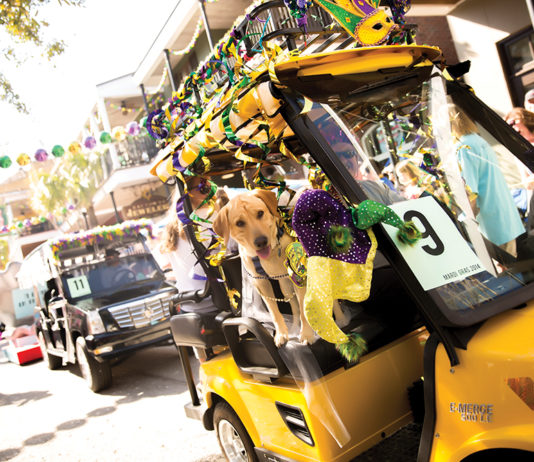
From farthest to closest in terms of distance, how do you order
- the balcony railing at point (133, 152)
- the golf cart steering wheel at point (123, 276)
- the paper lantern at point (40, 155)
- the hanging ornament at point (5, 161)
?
the balcony railing at point (133, 152) < the paper lantern at point (40, 155) < the hanging ornament at point (5, 161) < the golf cart steering wheel at point (123, 276)

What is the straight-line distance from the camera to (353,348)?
8.16ft

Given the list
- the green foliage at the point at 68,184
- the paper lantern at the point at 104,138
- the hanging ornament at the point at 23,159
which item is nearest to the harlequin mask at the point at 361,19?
the hanging ornament at the point at 23,159

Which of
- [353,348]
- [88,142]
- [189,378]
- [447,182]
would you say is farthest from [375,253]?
[88,142]

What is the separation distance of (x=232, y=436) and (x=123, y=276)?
20.2 ft

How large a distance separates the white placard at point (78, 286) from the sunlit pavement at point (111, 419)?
1554mm

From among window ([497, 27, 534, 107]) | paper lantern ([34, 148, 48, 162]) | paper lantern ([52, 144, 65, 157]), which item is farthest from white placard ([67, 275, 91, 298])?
window ([497, 27, 534, 107])

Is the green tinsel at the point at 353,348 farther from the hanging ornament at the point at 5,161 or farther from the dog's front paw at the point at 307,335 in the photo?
the hanging ornament at the point at 5,161

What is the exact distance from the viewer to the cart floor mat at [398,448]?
260 cm

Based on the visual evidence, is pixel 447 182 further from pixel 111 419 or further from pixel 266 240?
pixel 111 419

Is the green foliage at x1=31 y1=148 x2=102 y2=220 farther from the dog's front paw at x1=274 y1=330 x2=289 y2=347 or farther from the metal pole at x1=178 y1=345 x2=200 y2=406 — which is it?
the dog's front paw at x1=274 y1=330 x2=289 y2=347

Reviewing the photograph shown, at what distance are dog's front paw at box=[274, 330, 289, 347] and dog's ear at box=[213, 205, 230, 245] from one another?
2.25ft

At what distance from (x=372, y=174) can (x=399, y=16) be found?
1.04 meters

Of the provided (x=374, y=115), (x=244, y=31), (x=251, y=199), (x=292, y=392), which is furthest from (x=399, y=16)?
(x=292, y=392)

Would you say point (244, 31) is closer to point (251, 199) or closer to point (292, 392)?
point (251, 199)
